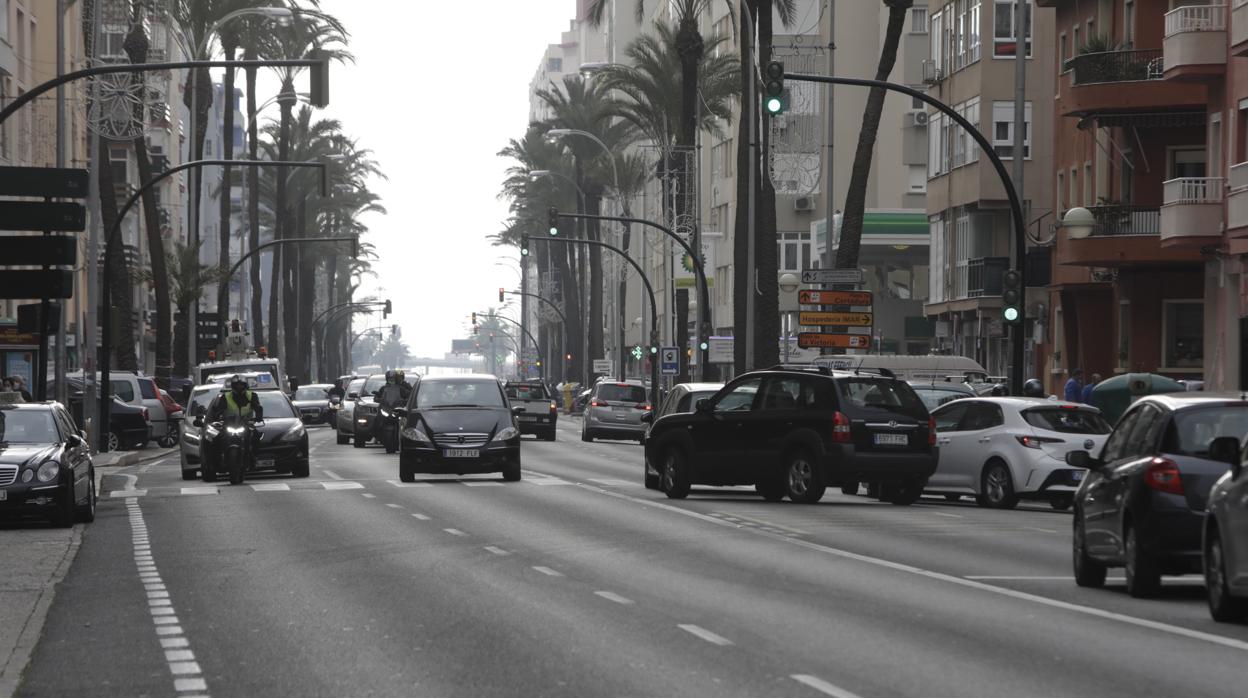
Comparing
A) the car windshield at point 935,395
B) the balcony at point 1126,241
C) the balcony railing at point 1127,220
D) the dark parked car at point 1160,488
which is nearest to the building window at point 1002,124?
the balcony at point 1126,241

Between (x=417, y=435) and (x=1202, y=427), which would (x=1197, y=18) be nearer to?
(x=417, y=435)

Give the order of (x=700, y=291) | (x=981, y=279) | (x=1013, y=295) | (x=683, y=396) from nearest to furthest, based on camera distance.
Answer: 1. (x=683, y=396)
2. (x=1013, y=295)
3. (x=700, y=291)
4. (x=981, y=279)

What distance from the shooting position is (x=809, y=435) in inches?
1037

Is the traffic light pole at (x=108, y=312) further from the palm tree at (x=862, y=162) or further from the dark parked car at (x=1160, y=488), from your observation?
the dark parked car at (x=1160, y=488)

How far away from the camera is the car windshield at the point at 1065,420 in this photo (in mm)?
27094

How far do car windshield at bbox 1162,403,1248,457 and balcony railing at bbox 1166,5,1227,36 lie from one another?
2640 centimetres

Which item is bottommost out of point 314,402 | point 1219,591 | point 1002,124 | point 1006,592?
point 314,402

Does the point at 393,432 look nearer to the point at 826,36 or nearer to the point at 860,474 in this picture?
the point at 860,474

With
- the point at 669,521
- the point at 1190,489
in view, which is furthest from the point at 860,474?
the point at 1190,489

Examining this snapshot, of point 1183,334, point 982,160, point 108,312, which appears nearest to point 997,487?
point 1183,334

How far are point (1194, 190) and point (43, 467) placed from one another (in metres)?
25.1

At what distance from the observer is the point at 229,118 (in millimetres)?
71438

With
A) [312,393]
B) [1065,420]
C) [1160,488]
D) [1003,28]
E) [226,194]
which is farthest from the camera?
[226,194]

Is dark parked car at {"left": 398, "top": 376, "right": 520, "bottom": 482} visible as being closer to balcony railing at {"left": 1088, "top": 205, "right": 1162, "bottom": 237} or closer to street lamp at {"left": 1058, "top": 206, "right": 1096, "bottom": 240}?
street lamp at {"left": 1058, "top": 206, "right": 1096, "bottom": 240}
